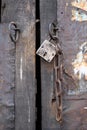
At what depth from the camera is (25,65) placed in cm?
221

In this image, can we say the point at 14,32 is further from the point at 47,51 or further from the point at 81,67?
the point at 81,67

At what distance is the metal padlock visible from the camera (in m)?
2.14

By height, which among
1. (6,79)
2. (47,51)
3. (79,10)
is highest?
(79,10)

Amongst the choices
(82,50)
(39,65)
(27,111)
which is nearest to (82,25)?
(82,50)

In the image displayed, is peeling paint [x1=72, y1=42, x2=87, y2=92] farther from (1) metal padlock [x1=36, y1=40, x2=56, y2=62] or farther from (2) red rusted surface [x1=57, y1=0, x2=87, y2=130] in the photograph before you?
(1) metal padlock [x1=36, y1=40, x2=56, y2=62]

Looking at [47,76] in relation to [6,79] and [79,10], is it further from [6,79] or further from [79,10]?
[79,10]

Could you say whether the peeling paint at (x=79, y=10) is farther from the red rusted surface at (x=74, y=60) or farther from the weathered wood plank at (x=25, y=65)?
the weathered wood plank at (x=25, y=65)

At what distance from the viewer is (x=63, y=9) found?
2184mm

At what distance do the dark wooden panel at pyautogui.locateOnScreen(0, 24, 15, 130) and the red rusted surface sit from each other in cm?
24

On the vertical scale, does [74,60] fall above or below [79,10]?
below

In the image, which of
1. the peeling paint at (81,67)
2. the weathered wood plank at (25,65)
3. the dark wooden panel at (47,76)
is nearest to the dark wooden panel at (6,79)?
the weathered wood plank at (25,65)

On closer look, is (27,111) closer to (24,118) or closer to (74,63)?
(24,118)

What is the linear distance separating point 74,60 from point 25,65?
0.22 meters

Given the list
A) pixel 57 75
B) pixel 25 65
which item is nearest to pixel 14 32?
pixel 25 65
